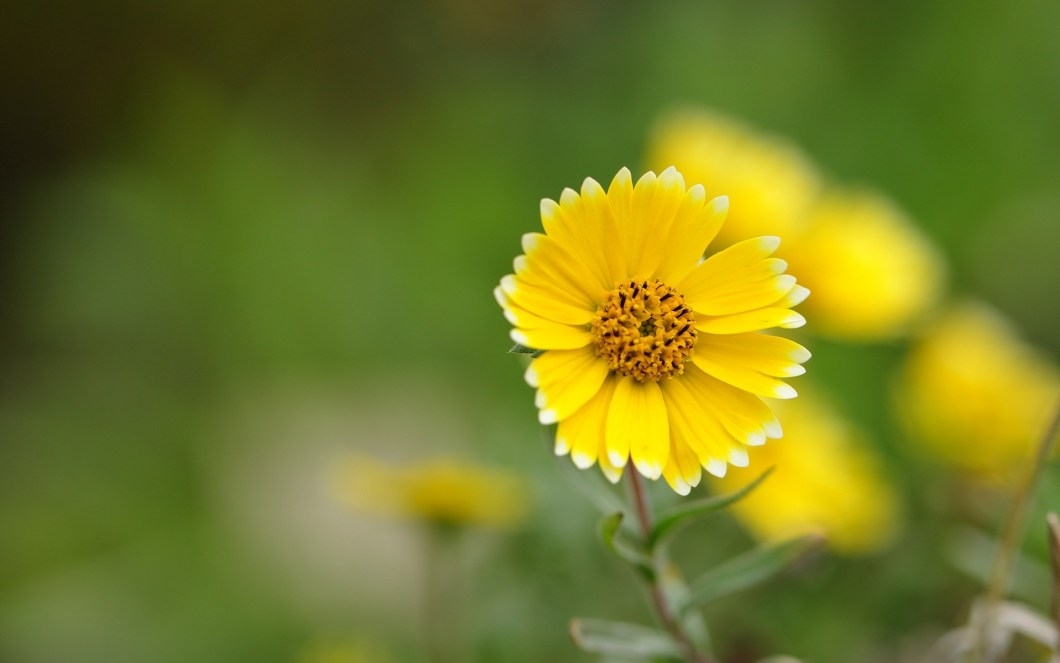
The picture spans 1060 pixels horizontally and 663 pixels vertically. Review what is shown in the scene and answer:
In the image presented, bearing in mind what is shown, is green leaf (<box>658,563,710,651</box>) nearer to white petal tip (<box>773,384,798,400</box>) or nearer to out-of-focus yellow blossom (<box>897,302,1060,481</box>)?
white petal tip (<box>773,384,798,400</box>)

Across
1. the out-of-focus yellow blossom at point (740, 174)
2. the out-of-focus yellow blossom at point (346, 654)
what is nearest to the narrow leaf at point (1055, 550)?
the out-of-focus yellow blossom at point (740, 174)

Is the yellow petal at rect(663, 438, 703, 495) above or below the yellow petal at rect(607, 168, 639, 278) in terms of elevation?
below

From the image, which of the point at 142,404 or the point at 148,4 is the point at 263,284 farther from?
the point at 148,4

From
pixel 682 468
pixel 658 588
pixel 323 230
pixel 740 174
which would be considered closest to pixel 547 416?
pixel 682 468

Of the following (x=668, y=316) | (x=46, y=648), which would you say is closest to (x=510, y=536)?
(x=668, y=316)

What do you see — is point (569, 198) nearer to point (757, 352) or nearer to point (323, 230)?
point (757, 352)

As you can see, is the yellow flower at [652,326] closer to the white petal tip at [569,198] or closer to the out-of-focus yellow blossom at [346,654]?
the white petal tip at [569,198]

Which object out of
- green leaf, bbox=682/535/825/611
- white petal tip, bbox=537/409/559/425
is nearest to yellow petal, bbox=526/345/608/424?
white petal tip, bbox=537/409/559/425
